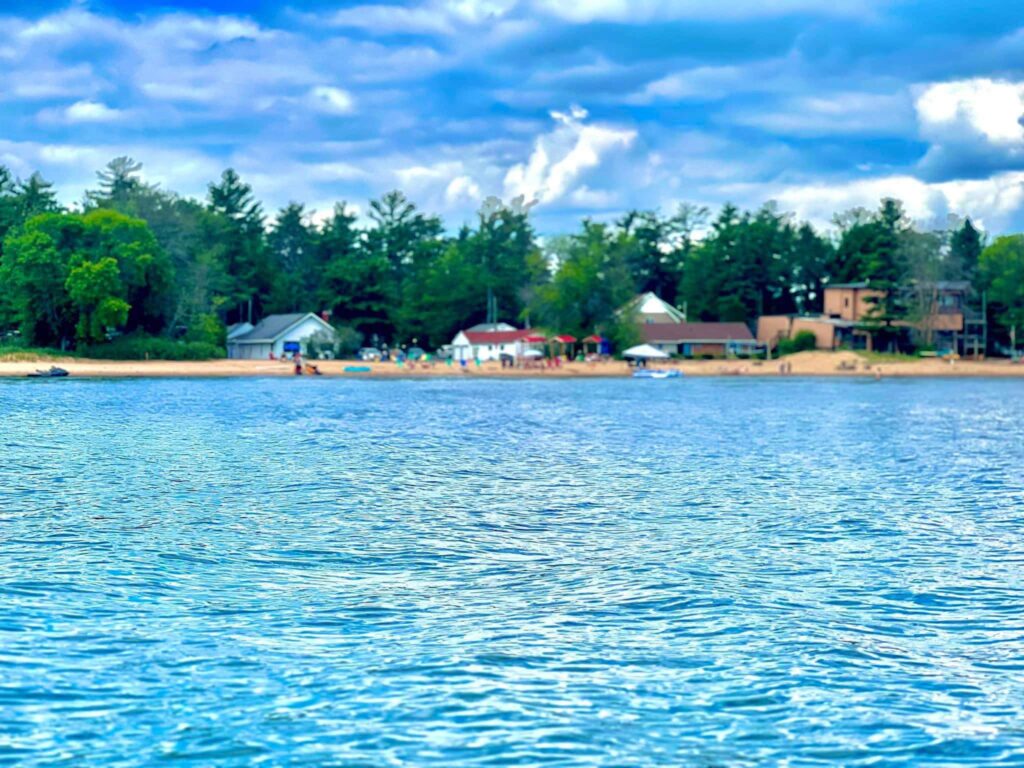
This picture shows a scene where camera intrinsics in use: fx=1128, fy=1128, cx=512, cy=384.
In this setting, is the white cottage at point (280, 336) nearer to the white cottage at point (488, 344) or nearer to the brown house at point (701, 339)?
the white cottage at point (488, 344)

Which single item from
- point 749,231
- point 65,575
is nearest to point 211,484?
point 65,575

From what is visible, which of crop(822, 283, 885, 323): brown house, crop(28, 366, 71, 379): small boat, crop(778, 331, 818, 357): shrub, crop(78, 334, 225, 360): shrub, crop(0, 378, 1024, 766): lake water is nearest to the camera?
crop(0, 378, 1024, 766): lake water

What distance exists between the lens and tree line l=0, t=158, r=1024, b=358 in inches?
3844

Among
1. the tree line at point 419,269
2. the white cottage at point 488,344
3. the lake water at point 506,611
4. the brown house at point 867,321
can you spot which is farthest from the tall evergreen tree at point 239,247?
the lake water at point 506,611

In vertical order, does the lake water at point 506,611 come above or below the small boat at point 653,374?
below

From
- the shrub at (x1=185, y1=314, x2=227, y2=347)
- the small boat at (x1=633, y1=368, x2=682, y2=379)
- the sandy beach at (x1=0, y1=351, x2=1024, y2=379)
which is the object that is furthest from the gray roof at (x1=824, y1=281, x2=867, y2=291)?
the shrub at (x1=185, y1=314, x2=227, y2=347)

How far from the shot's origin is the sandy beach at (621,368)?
101125 millimetres

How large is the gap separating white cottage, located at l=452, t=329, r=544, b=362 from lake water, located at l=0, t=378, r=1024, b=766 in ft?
303

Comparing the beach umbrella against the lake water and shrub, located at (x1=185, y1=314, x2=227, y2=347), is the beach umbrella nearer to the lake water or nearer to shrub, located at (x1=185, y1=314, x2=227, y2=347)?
shrub, located at (x1=185, y1=314, x2=227, y2=347)

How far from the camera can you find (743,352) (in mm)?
126812

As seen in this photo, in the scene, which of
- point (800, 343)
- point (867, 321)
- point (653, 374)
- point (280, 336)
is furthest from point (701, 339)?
point (280, 336)

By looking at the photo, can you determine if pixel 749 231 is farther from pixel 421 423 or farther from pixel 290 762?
pixel 290 762

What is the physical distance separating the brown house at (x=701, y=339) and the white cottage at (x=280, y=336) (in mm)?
36174

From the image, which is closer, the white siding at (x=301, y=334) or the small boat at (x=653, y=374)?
the small boat at (x=653, y=374)
